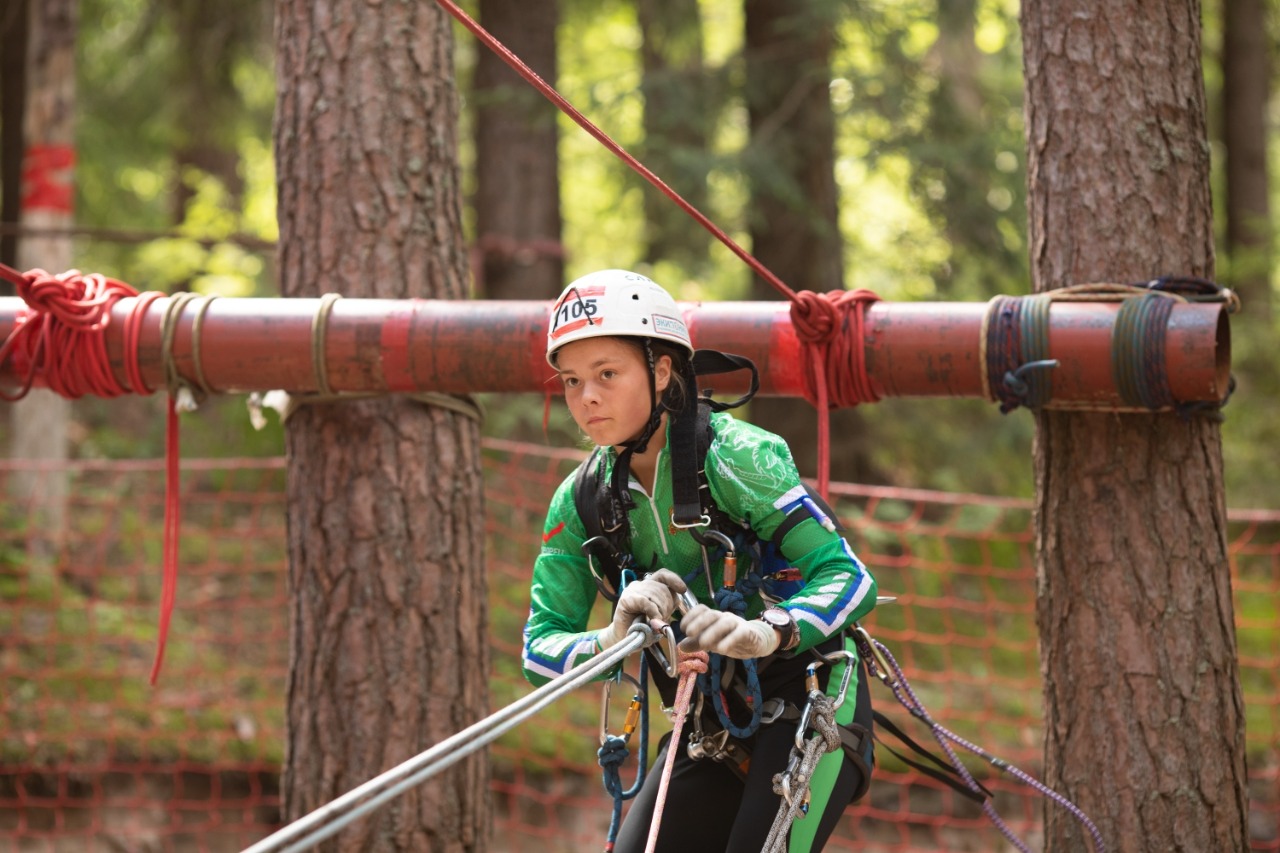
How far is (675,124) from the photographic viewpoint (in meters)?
8.73

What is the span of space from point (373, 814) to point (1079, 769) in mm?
1986

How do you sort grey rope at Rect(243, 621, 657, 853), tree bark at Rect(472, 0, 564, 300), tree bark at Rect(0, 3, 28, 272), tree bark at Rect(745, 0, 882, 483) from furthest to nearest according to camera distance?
tree bark at Rect(0, 3, 28, 272) → tree bark at Rect(472, 0, 564, 300) → tree bark at Rect(745, 0, 882, 483) → grey rope at Rect(243, 621, 657, 853)

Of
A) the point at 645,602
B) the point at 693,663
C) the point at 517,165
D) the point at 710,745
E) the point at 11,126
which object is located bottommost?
the point at 710,745

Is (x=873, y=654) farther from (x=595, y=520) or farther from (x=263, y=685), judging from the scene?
(x=263, y=685)

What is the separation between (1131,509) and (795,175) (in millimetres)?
5640

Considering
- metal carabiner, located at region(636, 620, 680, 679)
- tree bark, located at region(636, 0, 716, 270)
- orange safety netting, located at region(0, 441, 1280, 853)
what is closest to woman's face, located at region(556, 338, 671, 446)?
metal carabiner, located at region(636, 620, 680, 679)

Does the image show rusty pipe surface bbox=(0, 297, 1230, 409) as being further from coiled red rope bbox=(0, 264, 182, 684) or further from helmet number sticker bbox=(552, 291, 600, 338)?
helmet number sticker bbox=(552, 291, 600, 338)

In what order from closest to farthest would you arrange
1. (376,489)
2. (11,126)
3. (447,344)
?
(447,344), (376,489), (11,126)

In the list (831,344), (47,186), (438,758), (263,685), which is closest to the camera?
(438,758)

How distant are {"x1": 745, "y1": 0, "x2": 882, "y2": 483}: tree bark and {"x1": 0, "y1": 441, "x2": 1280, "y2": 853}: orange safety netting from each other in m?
0.54

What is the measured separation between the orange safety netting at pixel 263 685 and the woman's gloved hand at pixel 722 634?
3.49 metres

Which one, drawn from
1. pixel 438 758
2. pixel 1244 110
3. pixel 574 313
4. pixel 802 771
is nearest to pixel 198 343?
pixel 574 313

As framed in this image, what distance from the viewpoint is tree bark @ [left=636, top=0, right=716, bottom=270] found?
27.2ft

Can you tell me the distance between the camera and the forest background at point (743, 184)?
8312 mm
